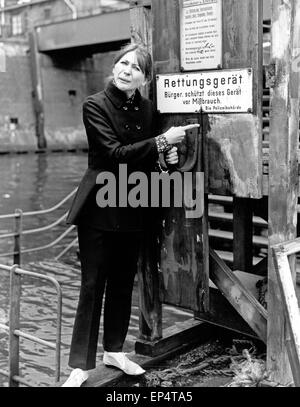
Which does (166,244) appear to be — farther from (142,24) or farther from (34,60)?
(34,60)

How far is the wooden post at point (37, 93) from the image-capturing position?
32500 mm

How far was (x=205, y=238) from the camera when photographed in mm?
4137

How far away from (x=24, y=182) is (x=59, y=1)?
20822 millimetres

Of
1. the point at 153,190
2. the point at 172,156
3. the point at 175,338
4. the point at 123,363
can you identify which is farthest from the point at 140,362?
the point at 172,156

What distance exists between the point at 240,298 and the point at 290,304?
91cm

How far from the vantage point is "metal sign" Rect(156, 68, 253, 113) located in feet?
12.4

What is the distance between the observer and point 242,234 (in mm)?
5328

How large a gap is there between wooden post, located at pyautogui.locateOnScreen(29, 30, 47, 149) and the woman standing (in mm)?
29152

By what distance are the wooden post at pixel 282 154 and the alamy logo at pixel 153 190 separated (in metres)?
0.56

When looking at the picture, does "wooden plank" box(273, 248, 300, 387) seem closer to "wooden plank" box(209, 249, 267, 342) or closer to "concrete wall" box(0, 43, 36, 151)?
"wooden plank" box(209, 249, 267, 342)

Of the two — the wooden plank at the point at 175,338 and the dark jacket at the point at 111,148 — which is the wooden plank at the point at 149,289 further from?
the dark jacket at the point at 111,148

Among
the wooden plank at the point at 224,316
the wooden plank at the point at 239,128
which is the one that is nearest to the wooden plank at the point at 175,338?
the wooden plank at the point at 224,316

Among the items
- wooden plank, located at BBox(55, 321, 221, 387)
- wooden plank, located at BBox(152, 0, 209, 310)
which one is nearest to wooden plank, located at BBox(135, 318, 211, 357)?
wooden plank, located at BBox(55, 321, 221, 387)
